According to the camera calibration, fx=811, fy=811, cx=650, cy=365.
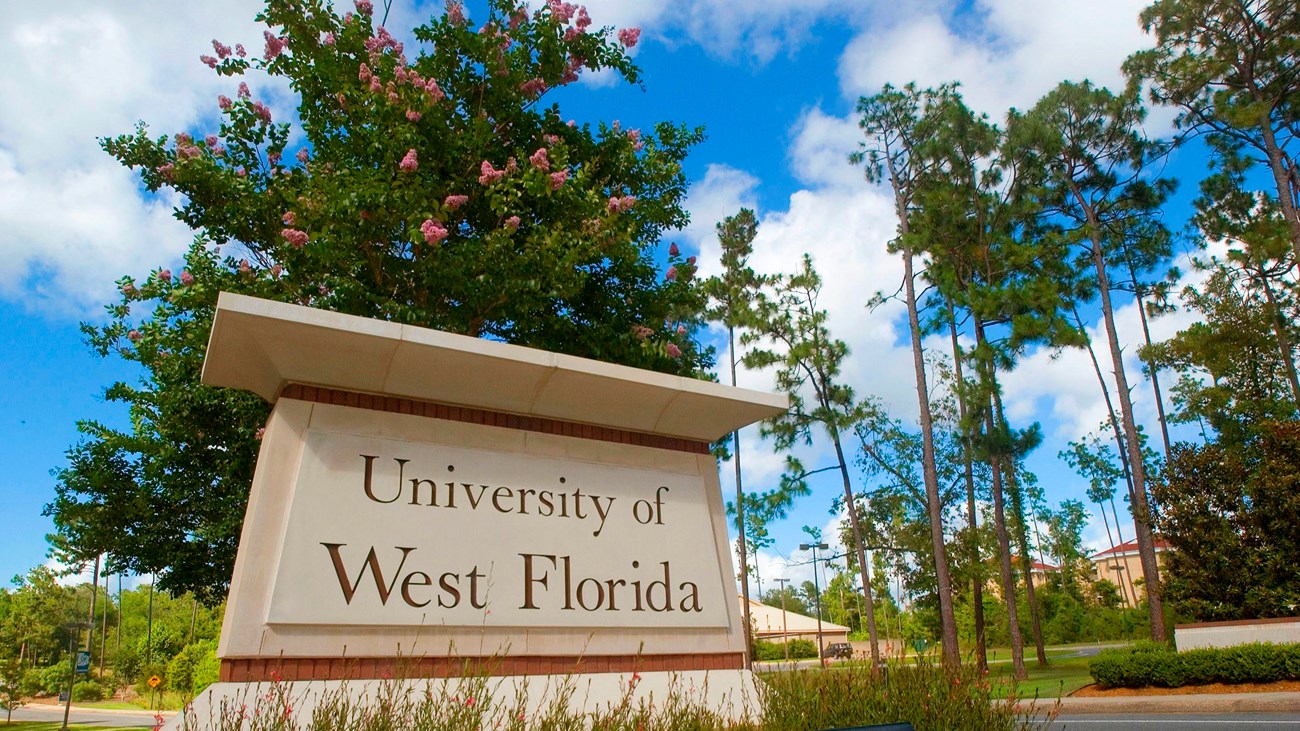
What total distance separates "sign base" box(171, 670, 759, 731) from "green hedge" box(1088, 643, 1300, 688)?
11.8 metres

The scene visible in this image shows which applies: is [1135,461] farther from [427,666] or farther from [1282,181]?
[427,666]

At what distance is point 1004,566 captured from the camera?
76.7 ft

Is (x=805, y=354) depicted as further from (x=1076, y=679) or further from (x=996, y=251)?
(x=1076, y=679)

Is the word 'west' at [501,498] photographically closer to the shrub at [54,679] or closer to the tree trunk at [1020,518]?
the tree trunk at [1020,518]

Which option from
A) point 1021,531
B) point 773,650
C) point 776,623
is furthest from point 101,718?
point 776,623

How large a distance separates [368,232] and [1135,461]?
1923 centimetres

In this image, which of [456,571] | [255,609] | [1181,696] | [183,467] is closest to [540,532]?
[456,571]

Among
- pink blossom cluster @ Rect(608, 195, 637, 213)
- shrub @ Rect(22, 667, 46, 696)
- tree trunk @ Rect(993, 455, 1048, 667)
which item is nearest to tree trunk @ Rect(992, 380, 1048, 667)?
tree trunk @ Rect(993, 455, 1048, 667)

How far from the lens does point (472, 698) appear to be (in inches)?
163

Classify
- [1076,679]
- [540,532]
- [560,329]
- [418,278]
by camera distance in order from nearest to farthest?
[540,532] → [418,278] → [560,329] → [1076,679]

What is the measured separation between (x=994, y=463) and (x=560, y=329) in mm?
17885

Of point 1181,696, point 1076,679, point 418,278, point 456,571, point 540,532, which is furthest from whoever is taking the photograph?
point 1076,679

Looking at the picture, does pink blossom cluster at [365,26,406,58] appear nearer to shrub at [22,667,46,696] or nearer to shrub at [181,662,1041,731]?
shrub at [181,662,1041,731]

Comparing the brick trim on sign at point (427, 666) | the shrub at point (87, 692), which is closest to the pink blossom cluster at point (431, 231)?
the brick trim on sign at point (427, 666)
